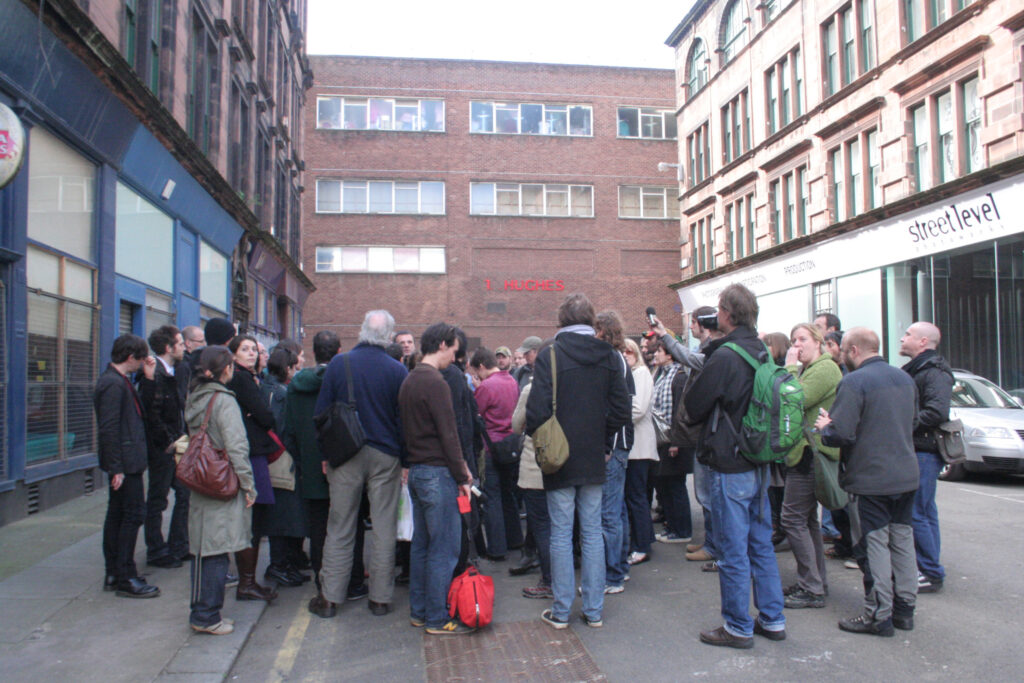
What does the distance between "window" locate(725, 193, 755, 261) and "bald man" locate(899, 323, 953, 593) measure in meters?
22.9

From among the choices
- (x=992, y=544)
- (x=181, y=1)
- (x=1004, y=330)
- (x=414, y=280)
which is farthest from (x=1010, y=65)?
(x=414, y=280)

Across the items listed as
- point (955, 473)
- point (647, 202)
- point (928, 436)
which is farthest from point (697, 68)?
point (928, 436)

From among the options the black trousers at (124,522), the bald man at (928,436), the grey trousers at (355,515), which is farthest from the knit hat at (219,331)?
the bald man at (928,436)

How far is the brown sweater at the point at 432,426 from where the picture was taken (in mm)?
4926

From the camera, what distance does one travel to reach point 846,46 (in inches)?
867

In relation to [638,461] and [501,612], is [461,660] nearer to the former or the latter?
[501,612]

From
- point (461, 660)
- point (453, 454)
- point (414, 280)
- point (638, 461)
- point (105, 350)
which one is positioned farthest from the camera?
point (414, 280)

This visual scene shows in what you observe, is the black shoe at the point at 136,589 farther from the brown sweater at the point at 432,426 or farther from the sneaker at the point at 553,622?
the sneaker at the point at 553,622

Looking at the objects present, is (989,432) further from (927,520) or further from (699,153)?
(699,153)

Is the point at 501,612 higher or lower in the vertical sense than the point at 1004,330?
lower

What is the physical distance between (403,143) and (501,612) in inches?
1340

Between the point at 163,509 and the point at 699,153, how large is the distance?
29.3 metres

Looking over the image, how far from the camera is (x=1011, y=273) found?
16.6 m

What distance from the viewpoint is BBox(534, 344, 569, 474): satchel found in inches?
190
